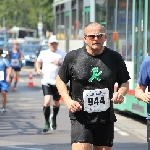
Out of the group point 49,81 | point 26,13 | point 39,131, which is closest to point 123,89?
point 49,81

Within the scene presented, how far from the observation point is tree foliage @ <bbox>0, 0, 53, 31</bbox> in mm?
91500

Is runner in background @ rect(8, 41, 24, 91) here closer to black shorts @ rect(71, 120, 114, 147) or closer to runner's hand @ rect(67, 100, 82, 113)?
black shorts @ rect(71, 120, 114, 147)

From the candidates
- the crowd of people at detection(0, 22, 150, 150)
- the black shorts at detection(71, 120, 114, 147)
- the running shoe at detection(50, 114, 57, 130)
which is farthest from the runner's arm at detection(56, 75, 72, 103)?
the running shoe at detection(50, 114, 57, 130)

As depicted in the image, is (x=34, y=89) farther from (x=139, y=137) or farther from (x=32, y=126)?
(x=139, y=137)

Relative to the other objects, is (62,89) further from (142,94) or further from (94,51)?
(142,94)

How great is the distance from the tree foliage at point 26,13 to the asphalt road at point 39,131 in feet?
227

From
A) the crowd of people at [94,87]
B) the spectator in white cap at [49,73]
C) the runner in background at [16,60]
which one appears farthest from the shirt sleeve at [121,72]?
the runner in background at [16,60]

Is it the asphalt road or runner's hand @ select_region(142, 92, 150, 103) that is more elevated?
runner's hand @ select_region(142, 92, 150, 103)

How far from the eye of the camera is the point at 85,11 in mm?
20953

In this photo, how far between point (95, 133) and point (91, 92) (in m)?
0.43

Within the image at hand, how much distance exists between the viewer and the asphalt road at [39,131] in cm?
1291

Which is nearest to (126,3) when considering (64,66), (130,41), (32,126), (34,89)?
(130,41)

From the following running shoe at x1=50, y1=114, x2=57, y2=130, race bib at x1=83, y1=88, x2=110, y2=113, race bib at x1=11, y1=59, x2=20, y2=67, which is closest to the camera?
race bib at x1=83, y1=88, x2=110, y2=113

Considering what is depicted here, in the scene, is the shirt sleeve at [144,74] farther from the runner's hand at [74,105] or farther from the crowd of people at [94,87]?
the runner's hand at [74,105]
